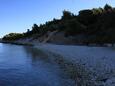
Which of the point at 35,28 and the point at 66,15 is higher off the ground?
the point at 66,15

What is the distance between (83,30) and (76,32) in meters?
3.20

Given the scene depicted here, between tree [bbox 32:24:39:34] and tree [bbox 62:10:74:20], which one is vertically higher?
tree [bbox 62:10:74:20]

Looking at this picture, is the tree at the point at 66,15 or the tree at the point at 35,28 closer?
the tree at the point at 66,15

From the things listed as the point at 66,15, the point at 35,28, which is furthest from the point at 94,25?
the point at 35,28

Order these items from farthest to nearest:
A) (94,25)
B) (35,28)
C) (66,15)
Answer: (35,28)
(66,15)
(94,25)

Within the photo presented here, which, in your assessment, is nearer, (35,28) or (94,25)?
(94,25)

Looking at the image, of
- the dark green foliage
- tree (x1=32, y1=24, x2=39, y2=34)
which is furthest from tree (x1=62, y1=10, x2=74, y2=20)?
tree (x1=32, y1=24, x2=39, y2=34)

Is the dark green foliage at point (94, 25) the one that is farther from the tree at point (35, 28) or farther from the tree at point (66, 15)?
the tree at point (35, 28)

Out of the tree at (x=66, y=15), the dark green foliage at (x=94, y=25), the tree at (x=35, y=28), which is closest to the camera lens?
the dark green foliage at (x=94, y=25)

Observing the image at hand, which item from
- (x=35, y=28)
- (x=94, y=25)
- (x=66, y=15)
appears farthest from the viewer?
(x=35, y=28)

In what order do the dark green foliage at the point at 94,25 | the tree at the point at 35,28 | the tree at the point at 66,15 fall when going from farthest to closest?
1. the tree at the point at 35,28
2. the tree at the point at 66,15
3. the dark green foliage at the point at 94,25

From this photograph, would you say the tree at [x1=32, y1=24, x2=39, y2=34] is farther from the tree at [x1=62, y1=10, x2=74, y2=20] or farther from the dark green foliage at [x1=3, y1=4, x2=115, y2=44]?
the dark green foliage at [x1=3, y1=4, x2=115, y2=44]

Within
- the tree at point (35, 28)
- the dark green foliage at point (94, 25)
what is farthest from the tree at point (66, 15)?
the tree at point (35, 28)

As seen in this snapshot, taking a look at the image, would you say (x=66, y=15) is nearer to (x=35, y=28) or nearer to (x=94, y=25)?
(x=94, y=25)
